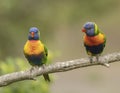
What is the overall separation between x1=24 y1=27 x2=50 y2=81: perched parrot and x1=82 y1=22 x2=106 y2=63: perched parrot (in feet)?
1.91

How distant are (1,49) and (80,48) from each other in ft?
27.7

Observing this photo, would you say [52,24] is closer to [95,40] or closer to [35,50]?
[95,40]

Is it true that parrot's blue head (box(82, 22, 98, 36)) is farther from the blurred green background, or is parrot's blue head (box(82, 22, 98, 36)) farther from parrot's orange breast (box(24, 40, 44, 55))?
the blurred green background

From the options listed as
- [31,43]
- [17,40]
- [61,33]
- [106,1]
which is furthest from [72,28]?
[31,43]

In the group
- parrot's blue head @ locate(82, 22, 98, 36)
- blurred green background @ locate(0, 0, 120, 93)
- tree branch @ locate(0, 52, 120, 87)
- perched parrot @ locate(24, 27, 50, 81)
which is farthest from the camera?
blurred green background @ locate(0, 0, 120, 93)

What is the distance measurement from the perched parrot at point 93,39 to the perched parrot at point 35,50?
58 centimetres

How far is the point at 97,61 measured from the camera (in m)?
8.10

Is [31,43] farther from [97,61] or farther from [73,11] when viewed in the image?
[73,11]

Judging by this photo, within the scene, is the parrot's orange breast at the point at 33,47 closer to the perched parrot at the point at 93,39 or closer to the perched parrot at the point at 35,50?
the perched parrot at the point at 35,50

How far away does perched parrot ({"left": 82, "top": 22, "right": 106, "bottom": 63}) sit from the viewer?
28.9 feet

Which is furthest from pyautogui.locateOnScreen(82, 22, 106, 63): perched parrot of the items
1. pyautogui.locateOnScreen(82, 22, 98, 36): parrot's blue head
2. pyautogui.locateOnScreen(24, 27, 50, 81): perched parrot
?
pyautogui.locateOnScreen(24, 27, 50, 81): perched parrot

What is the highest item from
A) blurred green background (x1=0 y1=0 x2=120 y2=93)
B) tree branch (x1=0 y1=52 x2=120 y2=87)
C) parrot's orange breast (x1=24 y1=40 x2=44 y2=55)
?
parrot's orange breast (x1=24 y1=40 x2=44 y2=55)

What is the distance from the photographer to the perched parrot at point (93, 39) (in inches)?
347

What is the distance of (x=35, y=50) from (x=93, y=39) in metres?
0.79
